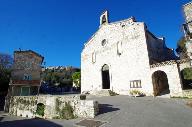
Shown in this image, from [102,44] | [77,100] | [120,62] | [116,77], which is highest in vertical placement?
[102,44]

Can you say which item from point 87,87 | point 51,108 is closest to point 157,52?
point 87,87

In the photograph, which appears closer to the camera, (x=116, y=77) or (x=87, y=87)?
(x=116, y=77)

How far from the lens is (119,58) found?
90.5 ft

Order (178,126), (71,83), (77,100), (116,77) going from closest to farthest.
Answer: (178,126)
(77,100)
(116,77)
(71,83)

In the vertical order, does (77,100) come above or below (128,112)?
above

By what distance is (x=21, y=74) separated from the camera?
35.1 metres

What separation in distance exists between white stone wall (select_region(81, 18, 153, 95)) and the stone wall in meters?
11.1

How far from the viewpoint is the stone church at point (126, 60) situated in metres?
23.3

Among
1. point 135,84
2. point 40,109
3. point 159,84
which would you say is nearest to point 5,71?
point 40,109

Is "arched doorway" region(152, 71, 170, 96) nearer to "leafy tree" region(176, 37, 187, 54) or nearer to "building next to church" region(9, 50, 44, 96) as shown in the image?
"leafy tree" region(176, 37, 187, 54)

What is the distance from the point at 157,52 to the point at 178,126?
63.2ft

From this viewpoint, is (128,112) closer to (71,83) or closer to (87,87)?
(87,87)

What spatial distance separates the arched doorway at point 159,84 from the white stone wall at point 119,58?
29.0 inches

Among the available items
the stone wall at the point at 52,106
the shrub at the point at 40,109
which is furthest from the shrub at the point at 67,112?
the shrub at the point at 40,109
